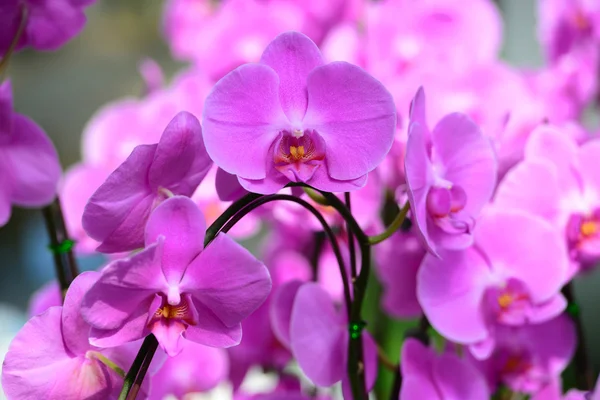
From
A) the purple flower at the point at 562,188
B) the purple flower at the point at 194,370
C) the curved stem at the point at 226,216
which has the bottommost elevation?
the purple flower at the point at 194,370

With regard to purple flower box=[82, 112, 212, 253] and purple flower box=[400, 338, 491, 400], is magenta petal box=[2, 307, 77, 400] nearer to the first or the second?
purple flower box=[82, 112, 212, 253]

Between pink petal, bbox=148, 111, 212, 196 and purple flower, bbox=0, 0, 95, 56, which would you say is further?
purple flower, bbox=0, 0, 95, 56

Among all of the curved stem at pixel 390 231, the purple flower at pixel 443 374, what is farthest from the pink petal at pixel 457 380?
the curved stem at pixel 390 231

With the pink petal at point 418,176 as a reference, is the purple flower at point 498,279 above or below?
below

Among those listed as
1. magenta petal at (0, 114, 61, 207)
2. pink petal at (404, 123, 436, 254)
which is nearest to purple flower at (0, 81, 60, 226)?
magenta petal at (0, 114, 61, 207)

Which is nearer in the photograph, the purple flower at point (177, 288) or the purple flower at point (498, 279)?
the purple flower at point (177, 288)

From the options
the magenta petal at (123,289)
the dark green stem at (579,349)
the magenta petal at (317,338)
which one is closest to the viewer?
the magenta petal at (123,289)

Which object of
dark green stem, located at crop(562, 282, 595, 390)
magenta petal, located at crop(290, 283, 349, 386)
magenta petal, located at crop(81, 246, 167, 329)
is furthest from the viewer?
dark green stem, located at crop(562, 282, 595, 390)

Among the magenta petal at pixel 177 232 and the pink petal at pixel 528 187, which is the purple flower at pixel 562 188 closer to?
the pink petal at pixel 528 187

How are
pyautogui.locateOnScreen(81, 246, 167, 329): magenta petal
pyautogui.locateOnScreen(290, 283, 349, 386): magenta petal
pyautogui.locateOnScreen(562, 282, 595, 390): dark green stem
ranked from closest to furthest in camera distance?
pyautogui.locateOnScreen(81, 246, 167, 329): magenta petal < pyautogui.locateOnScreen(290, 283, 349, 386): magenta petal < pyautogui.locateOnScreen(562, 282, 595, 390): dark green stem
